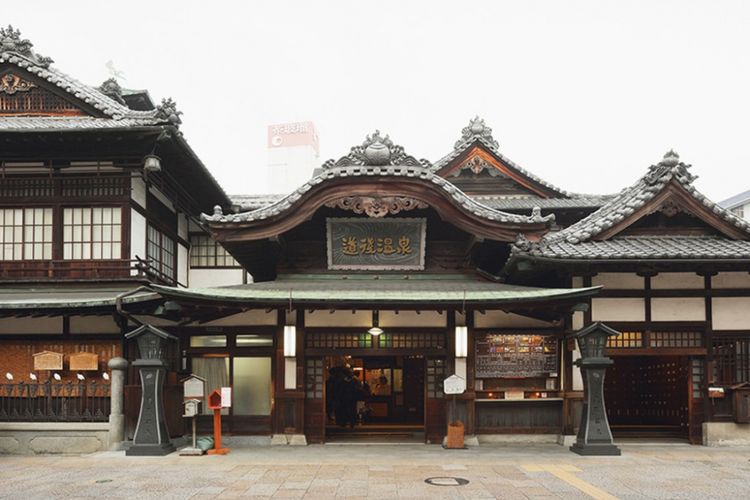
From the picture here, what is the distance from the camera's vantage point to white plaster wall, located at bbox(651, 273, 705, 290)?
18344 millimetres

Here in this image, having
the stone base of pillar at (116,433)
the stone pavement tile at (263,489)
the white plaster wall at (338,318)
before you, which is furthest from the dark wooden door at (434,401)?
→ the stone base of pillar at (116,433)

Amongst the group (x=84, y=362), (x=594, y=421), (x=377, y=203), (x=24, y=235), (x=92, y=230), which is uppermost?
(x=377, y=203)

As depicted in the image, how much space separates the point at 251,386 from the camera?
64.1ft

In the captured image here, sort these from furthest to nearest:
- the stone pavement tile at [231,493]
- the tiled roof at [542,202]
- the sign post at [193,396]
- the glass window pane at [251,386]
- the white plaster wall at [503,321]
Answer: the tiled roof at [542,202] → the glass window pane at [251,386] → the white plaster wall at [503,321] → the sign post at [193,396] → the stone pavement tile at [231,493]

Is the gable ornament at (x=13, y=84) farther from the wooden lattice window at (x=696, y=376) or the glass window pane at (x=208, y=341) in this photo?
the wooden lattice window at (x=696, y=376)

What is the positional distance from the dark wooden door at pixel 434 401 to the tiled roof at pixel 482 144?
9.88 m

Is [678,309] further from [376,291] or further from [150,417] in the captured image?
[150,417]

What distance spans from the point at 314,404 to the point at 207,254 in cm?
968

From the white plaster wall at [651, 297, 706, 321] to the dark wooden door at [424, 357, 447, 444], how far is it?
19.1 ft

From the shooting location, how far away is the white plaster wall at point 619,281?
18312 millimetres

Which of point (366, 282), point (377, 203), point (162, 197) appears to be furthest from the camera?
point (162, 197)

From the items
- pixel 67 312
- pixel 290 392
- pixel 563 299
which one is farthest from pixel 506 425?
pixel 67 312

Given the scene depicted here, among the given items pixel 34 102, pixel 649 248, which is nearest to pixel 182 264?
pixel 34 102

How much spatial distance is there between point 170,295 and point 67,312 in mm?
3588
